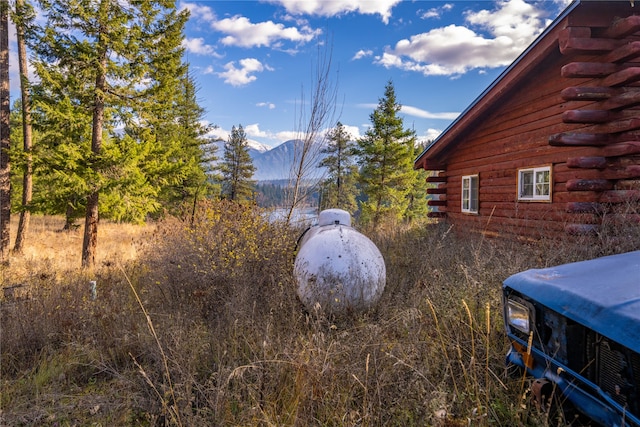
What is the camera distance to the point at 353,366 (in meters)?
2.96

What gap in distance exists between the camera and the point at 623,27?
5.29 metres

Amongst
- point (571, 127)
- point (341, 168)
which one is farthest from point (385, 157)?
point (571, 127)

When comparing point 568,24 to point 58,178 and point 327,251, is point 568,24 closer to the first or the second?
point 327,251

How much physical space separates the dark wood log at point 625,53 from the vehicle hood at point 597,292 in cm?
453

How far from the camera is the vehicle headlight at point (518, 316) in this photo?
2166 millimetres

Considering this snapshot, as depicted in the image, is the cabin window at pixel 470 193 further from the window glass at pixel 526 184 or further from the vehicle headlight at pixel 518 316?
the vehicle headlight at pixel 518 316

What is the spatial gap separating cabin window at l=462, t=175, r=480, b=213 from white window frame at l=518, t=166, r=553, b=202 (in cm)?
179

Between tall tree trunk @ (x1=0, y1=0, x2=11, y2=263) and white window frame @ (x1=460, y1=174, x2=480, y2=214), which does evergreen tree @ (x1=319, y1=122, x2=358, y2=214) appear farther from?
tall tree trunk @ (x1=0, y1=0, x2=11, y2=263)

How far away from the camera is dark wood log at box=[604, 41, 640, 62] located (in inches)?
201

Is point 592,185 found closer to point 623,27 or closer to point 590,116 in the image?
point 590,116

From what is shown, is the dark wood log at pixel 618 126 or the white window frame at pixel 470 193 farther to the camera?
the white window frame at pixel 470 193

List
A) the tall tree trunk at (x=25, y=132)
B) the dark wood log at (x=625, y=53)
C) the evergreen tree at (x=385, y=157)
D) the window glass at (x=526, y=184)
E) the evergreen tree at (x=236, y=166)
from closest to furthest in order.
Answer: the dark wood log at (x=625, y=53), the window glass at (x=526, y=184), the tall tree trunk at (x=25, y=132), the evergreen tree at (x=385, y=157), the evergreen tree at (x=236, y=166)

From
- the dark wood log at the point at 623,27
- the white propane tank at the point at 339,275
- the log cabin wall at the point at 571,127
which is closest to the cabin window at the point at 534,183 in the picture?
the log cabin wall at the point at 571,127

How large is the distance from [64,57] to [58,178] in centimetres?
351
